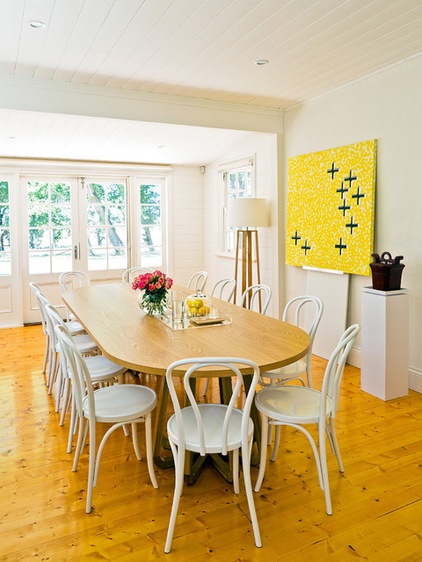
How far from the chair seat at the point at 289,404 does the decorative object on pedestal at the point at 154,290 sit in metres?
1.10

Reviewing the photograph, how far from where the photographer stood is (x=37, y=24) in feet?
9.35

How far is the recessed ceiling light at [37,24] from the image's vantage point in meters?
2.81

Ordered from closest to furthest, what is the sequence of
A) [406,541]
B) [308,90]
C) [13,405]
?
[406,541]
[13,405]
[308,90]

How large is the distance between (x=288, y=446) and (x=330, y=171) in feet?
8.75

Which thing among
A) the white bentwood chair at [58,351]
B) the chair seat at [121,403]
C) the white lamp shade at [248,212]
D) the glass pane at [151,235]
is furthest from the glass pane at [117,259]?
the chair seat at [121,403]

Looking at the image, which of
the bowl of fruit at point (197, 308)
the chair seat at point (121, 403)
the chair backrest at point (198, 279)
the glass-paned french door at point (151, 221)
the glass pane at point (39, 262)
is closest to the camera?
the chair seat at point (121, 403)

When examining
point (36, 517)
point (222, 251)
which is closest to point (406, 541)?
point (36, 517)

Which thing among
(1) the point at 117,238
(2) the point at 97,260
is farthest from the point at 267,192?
(2) the point at 97,260

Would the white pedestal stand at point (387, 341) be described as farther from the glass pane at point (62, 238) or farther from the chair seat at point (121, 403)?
the glass pane at point (62, 238)

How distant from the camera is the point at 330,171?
4.41 metres

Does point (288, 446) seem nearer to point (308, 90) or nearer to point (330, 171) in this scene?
point (330, 171)

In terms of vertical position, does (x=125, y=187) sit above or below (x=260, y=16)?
below

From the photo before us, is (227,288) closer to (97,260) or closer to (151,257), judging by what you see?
(151,257)

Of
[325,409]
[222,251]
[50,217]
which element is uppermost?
[50,217]
